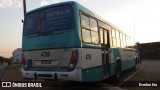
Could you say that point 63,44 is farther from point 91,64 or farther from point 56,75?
point 91,64

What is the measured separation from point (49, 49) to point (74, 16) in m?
1.54

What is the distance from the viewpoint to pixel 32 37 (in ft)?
32.8

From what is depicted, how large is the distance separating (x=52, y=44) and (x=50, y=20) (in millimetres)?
927

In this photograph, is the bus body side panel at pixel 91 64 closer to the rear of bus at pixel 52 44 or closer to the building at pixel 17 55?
A: the rear of bus at pixel 52 44

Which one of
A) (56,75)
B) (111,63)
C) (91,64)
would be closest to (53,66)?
(56,75)

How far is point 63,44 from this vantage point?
898 centimetres

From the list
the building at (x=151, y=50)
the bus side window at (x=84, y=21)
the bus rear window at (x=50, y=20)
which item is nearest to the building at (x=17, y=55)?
the building at (x=151, y=50)

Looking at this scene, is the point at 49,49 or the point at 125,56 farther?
the point at 125,56

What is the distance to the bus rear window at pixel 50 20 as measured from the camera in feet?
29.8

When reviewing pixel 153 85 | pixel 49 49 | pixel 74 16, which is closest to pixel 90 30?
pixel 74 16

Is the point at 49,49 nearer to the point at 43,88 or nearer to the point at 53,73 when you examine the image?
the point at 53,73

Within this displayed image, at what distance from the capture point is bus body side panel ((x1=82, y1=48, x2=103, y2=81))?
8859 mm

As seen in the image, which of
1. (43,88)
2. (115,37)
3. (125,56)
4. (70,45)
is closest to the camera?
(70,45)

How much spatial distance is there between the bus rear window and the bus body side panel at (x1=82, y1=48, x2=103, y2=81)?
1.22 metres
